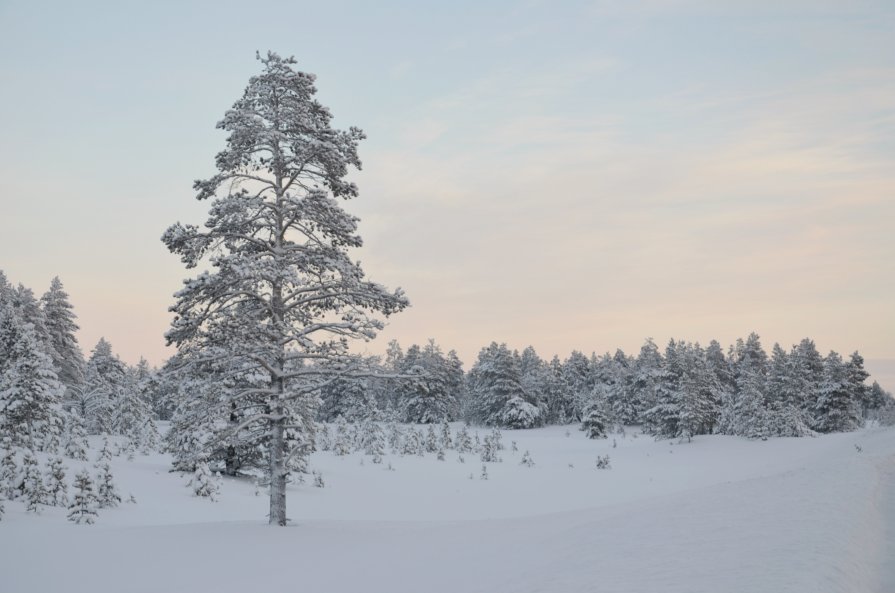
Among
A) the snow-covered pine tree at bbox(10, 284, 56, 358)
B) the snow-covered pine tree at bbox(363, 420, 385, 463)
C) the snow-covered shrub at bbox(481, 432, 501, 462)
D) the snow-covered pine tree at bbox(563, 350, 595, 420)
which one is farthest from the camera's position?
the snow-covered pine tree at bbox(563, 350, 595, 420)

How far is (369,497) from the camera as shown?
1121 inches

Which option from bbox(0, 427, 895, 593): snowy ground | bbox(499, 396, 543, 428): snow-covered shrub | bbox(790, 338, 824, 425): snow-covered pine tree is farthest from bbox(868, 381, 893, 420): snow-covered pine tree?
bbox(0, 427, 895, 593): snowy ground

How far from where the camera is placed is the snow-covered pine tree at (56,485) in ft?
66.2

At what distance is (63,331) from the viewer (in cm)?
4909

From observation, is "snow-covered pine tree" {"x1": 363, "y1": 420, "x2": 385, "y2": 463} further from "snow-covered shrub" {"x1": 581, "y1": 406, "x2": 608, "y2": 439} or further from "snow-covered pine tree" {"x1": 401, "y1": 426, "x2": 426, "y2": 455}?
"snow-covered shrub" {"x1": 581, "y1": 406, "x2": 608, "y2": 439}

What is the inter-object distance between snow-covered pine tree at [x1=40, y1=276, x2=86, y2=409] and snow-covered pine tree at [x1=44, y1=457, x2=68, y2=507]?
31669 mm

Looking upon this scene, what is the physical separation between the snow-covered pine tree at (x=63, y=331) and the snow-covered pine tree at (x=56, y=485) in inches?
1247

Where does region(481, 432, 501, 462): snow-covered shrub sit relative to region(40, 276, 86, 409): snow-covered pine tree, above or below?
below

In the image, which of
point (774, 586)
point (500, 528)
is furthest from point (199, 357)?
point (774, 586)

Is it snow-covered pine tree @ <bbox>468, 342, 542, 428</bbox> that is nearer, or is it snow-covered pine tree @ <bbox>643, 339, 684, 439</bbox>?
snow-covered pine tree @ <bbox>643, 339, 684, 439</bbox>

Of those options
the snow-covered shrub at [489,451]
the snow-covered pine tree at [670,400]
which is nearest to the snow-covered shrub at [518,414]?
the snow-covered pine tree at [670,400]

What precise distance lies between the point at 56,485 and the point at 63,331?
3360 cm

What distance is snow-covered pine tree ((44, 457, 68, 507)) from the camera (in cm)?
2017

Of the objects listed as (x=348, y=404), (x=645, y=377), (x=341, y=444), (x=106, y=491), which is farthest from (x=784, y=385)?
(x=106, y=491)
